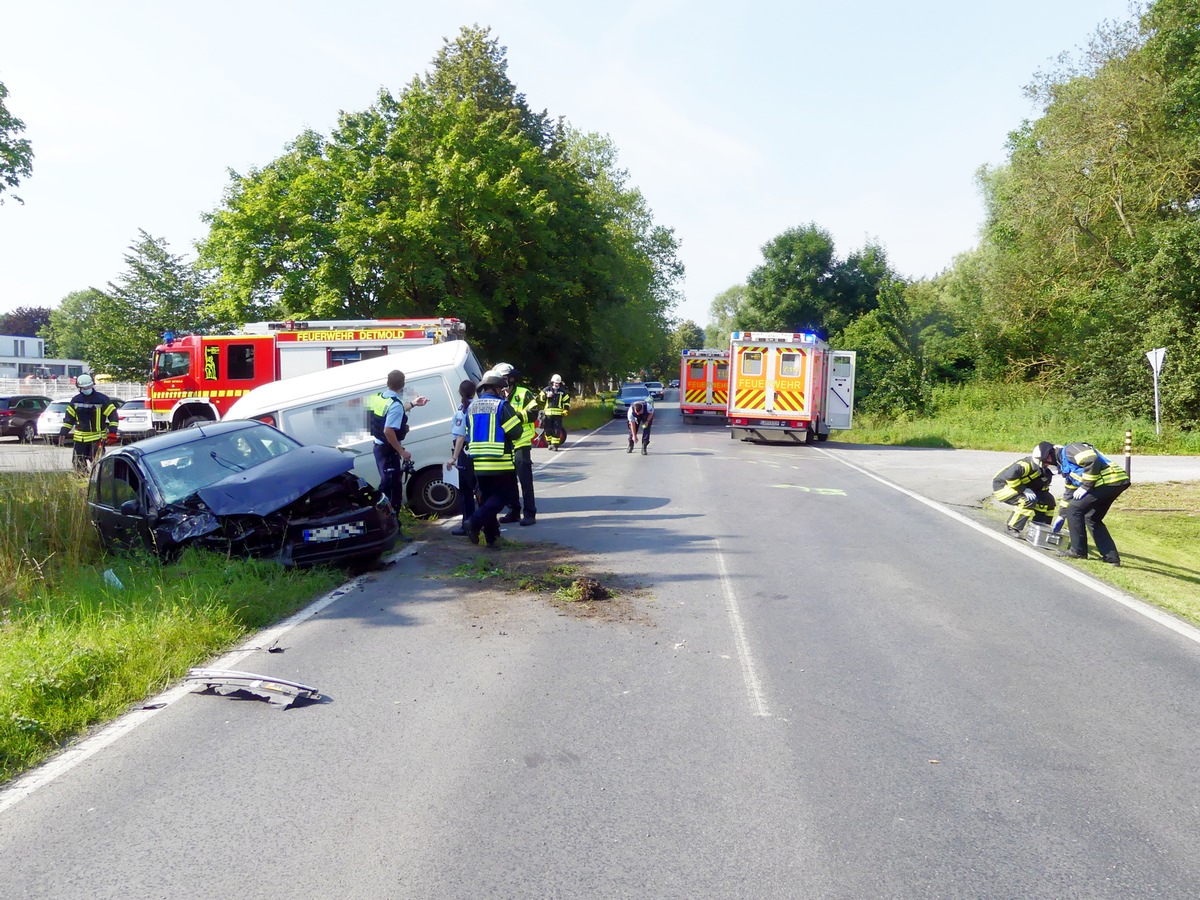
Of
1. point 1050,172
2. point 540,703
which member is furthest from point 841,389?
point 540,703

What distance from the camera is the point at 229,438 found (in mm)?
8836

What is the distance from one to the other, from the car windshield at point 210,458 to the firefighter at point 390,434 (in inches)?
50.2

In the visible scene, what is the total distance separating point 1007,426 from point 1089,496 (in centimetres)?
2201

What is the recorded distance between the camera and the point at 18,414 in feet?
99.0

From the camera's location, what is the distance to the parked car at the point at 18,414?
30016 millimetres

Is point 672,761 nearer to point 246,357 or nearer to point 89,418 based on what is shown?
point 89,418

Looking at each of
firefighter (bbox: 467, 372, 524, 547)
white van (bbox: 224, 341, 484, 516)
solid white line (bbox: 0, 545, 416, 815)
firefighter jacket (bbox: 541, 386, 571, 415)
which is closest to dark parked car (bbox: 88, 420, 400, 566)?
solid white line (bbox: 0, 545, 416, 815)

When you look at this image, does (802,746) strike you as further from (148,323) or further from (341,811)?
(148,323)

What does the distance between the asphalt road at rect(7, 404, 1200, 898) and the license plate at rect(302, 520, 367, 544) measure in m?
0.51

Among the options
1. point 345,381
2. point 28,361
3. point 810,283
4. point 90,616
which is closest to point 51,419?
point 345,381

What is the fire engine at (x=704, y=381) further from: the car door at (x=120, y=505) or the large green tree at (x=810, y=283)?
the car door at (x=120, y=505)

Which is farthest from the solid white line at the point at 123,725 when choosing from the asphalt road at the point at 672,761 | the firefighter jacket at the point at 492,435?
the firefighter jacket at the point at 492,435

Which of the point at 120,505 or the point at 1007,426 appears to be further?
the point at 1007,426

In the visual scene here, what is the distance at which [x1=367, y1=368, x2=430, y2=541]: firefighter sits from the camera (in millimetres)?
10305
